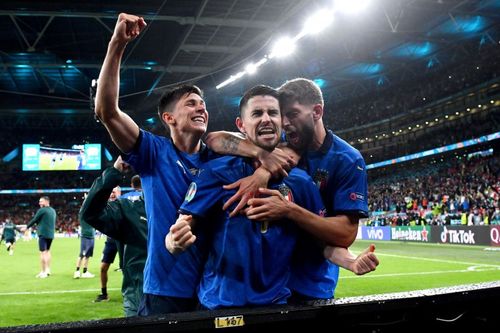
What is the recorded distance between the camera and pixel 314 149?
261cm

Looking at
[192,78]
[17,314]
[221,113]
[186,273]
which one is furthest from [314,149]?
[221,113]

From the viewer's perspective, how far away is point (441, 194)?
103ft

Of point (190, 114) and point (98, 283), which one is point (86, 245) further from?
point (190, 114)

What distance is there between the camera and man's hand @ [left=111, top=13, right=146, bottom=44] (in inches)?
91.7

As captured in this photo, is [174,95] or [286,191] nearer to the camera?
[286,191]

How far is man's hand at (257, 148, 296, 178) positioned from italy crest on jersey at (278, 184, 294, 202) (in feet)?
0.22

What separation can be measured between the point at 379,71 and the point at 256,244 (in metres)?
35.8

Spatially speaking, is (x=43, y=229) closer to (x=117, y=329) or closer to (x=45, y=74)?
(x=117, y=329)

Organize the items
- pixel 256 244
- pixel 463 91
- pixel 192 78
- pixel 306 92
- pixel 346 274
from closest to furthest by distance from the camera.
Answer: pixel 256 244
pixel 306 92
pixel 346 274
pixel 192 78
pixel 463 91

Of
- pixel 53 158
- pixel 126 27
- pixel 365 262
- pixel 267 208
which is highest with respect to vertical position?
pixel 53 158

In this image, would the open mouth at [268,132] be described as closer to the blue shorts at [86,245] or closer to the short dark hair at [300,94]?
the short dark hair at [300,94]

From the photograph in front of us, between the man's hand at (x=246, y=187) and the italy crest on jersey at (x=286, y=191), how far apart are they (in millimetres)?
110

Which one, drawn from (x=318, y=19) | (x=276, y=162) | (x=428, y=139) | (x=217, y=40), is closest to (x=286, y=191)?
(x=276, y=162)

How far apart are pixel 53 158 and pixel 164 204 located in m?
45.8
